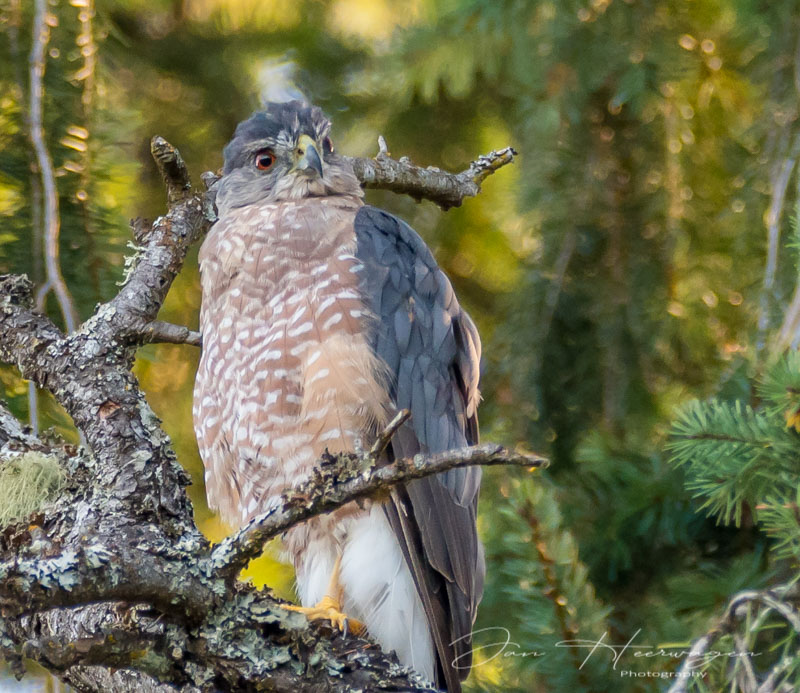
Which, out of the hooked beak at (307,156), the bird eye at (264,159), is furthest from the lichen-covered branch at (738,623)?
the bird eye at (264,159)

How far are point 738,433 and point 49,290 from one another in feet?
7.07

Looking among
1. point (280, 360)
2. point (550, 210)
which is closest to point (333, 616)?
point (280, 360)

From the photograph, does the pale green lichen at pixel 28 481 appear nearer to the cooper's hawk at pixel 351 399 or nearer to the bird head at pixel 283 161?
the cooper's hawk at pixel 351 399

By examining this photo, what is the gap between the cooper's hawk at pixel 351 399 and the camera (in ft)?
9.45

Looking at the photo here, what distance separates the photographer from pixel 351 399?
2.87m

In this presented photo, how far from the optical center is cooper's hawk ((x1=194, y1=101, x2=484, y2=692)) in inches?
113

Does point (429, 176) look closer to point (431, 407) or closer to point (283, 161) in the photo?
point (283, 161)

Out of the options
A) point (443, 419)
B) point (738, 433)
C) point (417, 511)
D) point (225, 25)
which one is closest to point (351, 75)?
point (225, 25)

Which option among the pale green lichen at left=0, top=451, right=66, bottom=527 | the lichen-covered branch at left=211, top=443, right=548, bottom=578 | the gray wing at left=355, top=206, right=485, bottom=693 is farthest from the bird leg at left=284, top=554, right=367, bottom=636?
the lichen-covered branch at left=211, top=443, right=548, bottom=578

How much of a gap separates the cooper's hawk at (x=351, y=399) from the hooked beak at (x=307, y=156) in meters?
0.25

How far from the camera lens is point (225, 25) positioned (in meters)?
4.93

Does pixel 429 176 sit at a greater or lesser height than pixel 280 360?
greater

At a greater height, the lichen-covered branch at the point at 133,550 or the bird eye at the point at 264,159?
the bird eye at the point at 264,159

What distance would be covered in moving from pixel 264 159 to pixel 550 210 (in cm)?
116
